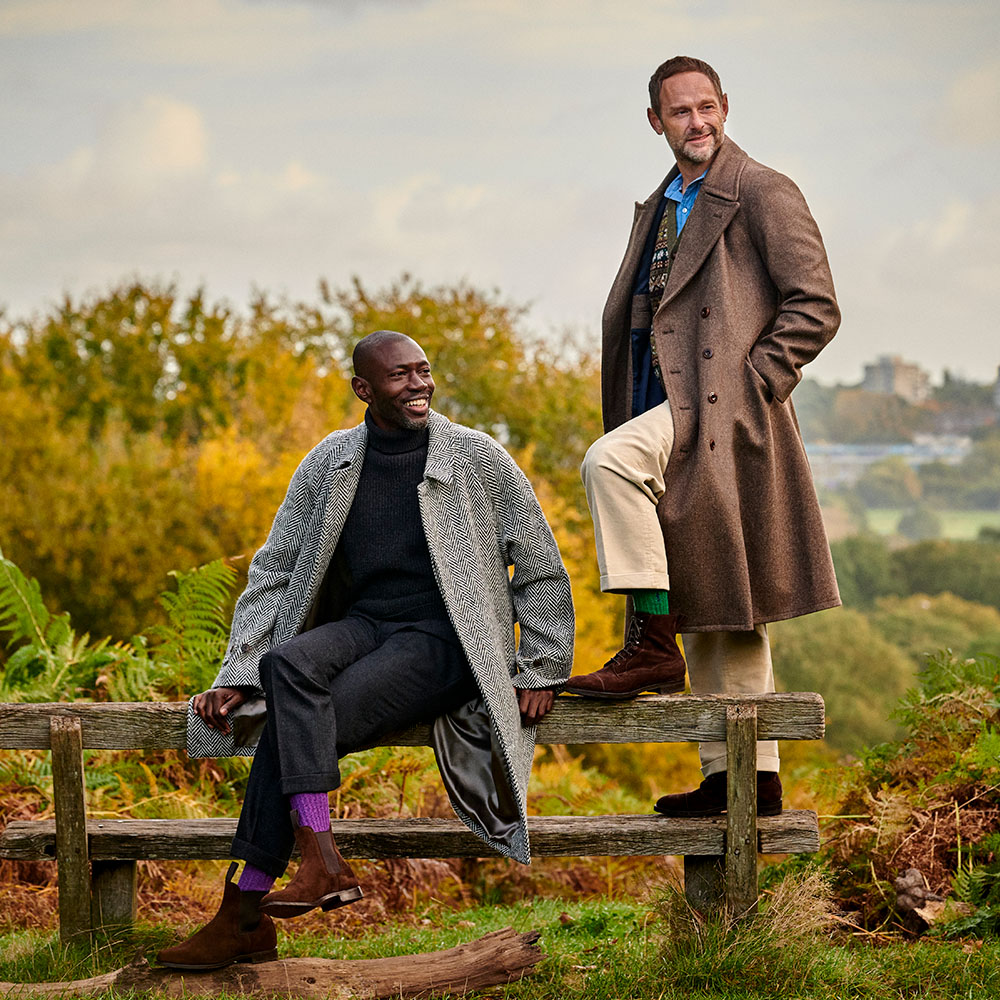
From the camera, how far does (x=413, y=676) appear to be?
393cm

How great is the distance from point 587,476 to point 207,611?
3069mm

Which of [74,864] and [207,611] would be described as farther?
[207,611]

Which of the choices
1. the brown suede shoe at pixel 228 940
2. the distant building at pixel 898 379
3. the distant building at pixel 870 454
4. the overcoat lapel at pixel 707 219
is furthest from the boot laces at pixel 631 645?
the distant building at pixel 898 379

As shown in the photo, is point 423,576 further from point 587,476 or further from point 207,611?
point 207,611

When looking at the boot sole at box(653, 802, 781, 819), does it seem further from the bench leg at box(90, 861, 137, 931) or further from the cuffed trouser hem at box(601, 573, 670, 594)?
the bench leg at box(90, 861, 137, 931)

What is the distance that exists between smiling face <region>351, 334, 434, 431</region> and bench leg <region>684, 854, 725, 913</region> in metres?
1.67

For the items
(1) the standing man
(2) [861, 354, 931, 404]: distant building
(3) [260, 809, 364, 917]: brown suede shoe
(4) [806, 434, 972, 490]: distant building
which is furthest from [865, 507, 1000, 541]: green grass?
(3) [260, 809, 364, 917]: brown suede shoe

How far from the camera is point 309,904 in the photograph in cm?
350

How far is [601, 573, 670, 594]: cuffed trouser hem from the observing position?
12.8ft

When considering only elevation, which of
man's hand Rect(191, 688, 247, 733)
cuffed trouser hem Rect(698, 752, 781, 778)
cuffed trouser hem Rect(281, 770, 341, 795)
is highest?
man's hand Rect(191, 688, 247, 733)

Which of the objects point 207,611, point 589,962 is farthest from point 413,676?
point 207,611

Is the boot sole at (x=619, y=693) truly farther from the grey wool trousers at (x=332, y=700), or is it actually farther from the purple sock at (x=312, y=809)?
the purple sock at (x=312, y=809)

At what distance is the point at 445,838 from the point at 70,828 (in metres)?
1.23

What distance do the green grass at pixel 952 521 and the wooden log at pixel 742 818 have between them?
87.9ft
